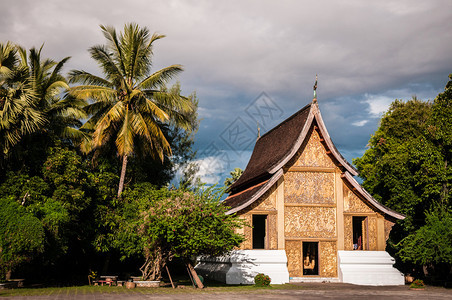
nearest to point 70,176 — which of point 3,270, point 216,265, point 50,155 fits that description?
point 50,155

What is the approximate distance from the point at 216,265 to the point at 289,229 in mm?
4330

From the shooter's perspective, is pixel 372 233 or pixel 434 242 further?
pixel 372 233

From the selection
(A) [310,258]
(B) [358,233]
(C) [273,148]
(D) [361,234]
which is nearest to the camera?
(D) [361,234]

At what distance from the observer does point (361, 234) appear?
88.2ft

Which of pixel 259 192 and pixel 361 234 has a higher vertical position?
pixel 259 192

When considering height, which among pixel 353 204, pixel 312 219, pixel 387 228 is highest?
pixel 353 204

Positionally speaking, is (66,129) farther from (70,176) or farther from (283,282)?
(283,282)

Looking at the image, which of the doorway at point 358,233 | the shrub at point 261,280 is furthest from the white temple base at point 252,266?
the doorway at point 358,233

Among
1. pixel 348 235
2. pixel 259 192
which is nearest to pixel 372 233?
pixel 348 235

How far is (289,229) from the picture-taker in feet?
74.0

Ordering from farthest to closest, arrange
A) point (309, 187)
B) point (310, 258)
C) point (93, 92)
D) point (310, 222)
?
point (310, 258) → point (93, 92) → point (309, 187) → point (310, 222)

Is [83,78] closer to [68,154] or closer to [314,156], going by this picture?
[68,154]

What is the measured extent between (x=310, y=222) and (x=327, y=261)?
2.13 m

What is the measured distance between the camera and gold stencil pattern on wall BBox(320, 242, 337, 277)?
22.6 meters
